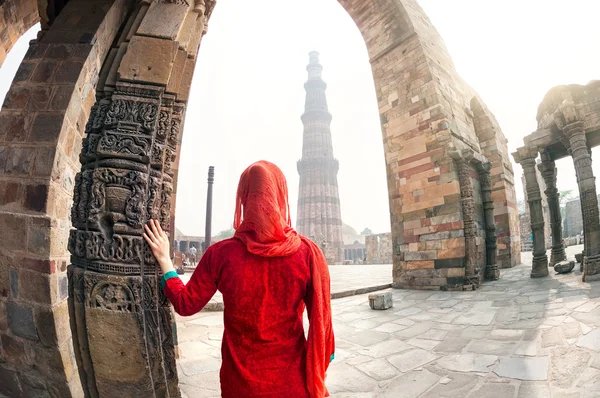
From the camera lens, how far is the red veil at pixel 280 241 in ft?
3.57

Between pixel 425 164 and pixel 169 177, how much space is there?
5.90 metres

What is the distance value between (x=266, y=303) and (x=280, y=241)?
9.5 inches

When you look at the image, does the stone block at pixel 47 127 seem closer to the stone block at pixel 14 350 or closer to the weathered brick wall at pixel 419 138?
the stone block at pixel 14 350

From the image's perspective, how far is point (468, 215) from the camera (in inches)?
221

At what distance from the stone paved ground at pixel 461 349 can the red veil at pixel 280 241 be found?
114 cm

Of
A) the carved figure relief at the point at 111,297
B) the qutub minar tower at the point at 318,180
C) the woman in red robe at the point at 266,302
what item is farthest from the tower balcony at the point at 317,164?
the woman in red robe at the point at 266,302

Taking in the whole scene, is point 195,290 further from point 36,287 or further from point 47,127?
point 47,127

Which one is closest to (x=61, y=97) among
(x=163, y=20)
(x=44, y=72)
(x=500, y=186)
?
(x=44, y=72)

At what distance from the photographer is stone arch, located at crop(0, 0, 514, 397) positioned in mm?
1399

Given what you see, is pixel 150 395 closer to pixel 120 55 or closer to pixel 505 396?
pixel 120 55

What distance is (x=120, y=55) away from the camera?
177 cm

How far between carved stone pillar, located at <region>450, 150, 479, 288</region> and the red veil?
17.2 ft

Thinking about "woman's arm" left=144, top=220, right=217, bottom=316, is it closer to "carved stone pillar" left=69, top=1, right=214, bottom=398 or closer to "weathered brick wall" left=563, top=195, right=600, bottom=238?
"carved stone pillar" left=69, top=1, right=214, bottom=398

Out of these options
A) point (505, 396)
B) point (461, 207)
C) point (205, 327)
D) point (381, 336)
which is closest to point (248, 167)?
point (505, 396)
